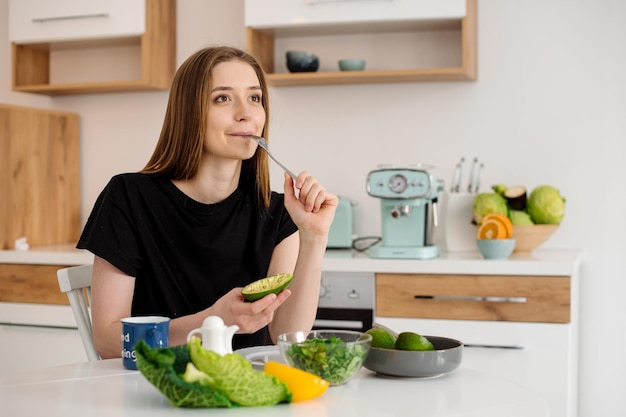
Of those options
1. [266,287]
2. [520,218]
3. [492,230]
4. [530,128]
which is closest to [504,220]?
[492,230]

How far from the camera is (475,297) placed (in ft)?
8.82

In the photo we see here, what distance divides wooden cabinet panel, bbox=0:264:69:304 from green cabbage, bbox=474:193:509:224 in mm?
1549

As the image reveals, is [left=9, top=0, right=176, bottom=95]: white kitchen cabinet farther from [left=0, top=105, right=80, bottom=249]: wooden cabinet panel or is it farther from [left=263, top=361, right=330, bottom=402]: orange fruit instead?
[left=263, top=361, right=330, bottom=402]: orange fruit

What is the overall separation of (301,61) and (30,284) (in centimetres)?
135

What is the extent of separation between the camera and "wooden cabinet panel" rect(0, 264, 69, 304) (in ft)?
10.3

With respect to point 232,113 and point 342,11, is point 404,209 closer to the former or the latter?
point 342,11

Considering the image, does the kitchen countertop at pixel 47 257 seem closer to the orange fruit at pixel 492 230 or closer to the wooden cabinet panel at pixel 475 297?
the wooden cabinet panel at pixel 475 297

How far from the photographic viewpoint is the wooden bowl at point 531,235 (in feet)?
9.64

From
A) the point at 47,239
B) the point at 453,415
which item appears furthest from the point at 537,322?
the point at 47,239

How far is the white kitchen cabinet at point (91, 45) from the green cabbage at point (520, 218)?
1.56 m

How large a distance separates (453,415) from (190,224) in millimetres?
962

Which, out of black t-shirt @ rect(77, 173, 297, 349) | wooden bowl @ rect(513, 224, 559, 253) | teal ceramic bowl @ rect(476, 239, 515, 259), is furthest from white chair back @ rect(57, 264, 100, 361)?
wooden bowl @ rect(513, 224, 559, 253)

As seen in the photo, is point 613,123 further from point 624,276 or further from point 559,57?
point 624,276

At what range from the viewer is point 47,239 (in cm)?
351
